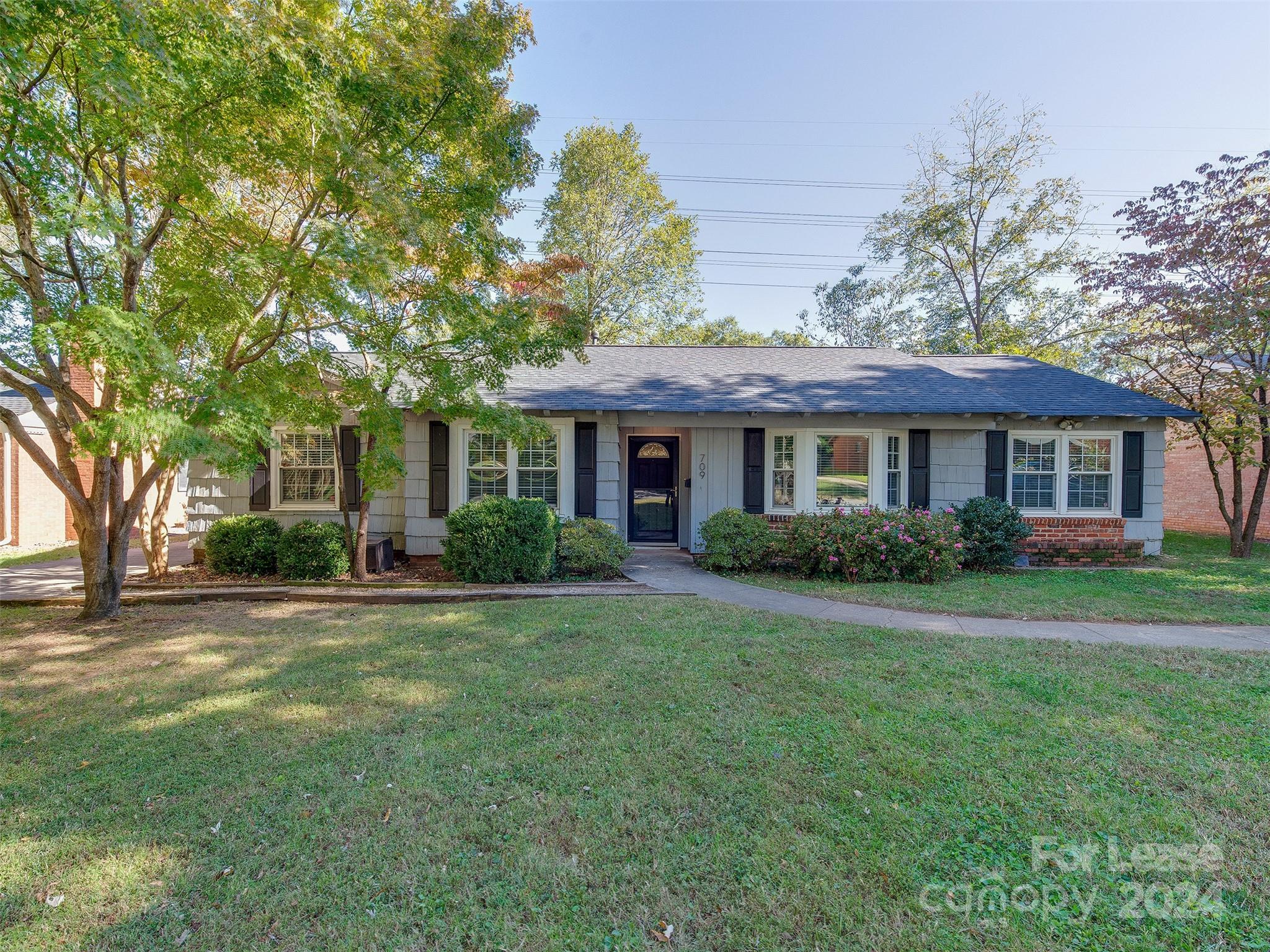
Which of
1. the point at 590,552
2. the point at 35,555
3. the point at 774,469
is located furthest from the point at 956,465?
the point at 35,555

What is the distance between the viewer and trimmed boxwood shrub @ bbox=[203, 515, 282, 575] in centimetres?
773

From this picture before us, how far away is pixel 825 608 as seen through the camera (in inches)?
242

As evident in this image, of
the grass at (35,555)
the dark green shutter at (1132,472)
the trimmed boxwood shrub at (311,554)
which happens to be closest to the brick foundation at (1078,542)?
the dark green shutter at (1132,472)

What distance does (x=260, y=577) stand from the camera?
7734 millimetres

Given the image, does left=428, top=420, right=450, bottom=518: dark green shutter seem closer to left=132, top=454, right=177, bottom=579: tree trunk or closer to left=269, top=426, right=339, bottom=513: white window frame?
left=269, top=426, right=339, bottom=513: white window frame

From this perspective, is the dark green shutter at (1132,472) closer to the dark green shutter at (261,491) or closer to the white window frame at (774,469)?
the white window frame at (774,469)

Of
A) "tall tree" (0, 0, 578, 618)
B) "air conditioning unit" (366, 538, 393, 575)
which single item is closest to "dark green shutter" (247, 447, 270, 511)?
"air conditioning unit" (366, 538, 393, 575)

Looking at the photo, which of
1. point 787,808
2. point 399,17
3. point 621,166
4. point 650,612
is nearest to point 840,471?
point 650,612

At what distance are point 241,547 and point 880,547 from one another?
9211mm

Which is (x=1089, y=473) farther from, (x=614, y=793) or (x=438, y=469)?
(x=438, y=469)

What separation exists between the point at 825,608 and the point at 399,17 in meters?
7.69

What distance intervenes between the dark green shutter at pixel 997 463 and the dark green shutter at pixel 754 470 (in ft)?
13.1

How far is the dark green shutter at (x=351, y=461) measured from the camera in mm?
8655

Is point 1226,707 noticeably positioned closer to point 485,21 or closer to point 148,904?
point 148,904
